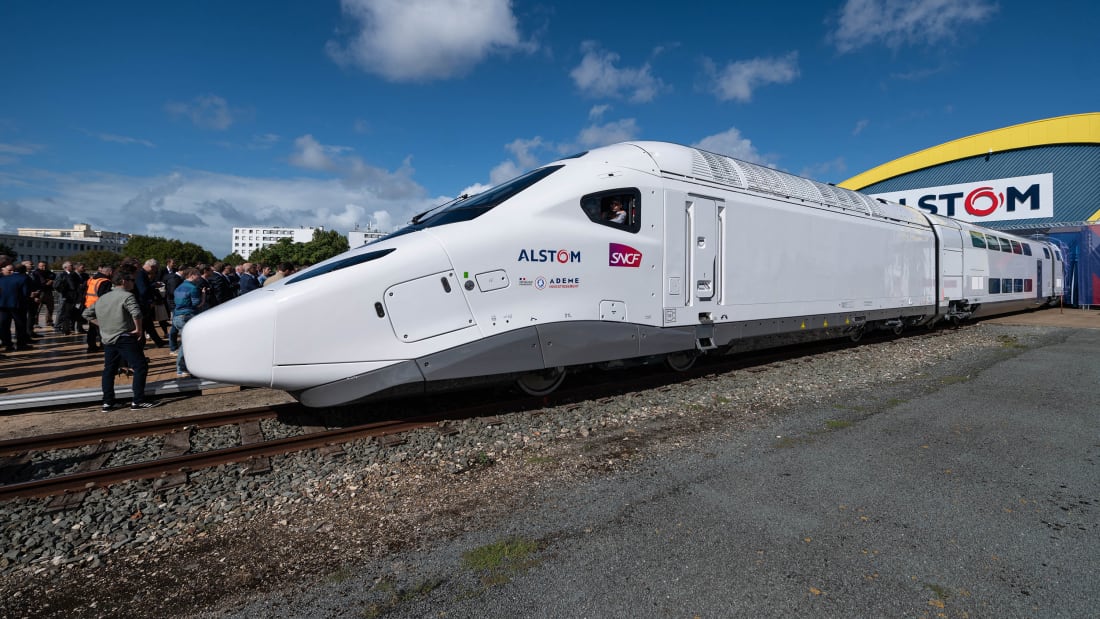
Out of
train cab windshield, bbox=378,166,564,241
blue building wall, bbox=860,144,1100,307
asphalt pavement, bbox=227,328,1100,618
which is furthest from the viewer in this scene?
blue building wall, bbox=860,144,1100,307

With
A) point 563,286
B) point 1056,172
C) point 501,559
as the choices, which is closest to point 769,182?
point 563,286

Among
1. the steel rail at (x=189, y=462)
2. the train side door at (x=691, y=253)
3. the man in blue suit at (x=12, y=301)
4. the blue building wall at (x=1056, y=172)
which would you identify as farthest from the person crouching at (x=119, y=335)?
the blue building wall at (x=1056, y=172)

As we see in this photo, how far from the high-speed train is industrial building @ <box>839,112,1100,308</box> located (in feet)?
70.3

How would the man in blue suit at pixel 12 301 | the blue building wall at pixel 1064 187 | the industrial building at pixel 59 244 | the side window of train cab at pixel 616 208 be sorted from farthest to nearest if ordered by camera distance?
the industrial building at pixel 59 244, the blue building wall at pixel 1064 187, the man in blue suit at pixel 12 301, the side window of train cab at pixel 616 208

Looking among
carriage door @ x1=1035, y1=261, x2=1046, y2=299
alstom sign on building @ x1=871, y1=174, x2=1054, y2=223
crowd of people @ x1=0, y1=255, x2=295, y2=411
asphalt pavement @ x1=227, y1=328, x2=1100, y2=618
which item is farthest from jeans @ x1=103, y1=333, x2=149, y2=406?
alstom sign on building @ x1=871, y1=174, x2=1054, y2=223

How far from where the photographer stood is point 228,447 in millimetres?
5000

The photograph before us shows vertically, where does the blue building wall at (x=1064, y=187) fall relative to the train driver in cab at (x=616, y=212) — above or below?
above

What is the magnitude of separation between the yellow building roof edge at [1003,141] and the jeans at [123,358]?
28223mm

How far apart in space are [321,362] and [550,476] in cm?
219

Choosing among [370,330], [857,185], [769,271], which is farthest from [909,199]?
[370,330]

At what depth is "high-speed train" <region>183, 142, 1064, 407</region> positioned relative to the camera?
15.4 feet

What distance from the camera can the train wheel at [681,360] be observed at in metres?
7.43

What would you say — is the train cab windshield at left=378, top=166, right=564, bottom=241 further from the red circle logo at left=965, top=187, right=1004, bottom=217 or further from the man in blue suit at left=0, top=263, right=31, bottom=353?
the red circle logo at left=965, top=187, right=1004, bottom=217

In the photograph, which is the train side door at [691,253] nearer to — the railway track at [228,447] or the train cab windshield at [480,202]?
the railway track at [228,447]
